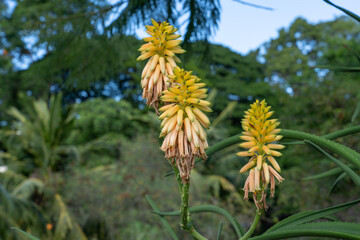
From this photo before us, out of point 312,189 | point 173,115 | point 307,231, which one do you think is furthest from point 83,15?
point 312,189

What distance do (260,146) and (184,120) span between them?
0.30 ft

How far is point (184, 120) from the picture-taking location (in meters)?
0.43

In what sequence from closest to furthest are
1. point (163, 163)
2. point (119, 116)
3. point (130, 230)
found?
point (130, 230) → point (163, 163) → point (119, 116)

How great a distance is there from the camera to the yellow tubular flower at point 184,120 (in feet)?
1.35

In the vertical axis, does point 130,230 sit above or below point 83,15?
below

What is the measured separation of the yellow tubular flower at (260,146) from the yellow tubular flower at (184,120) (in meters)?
0.05

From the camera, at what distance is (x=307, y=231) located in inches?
13.8

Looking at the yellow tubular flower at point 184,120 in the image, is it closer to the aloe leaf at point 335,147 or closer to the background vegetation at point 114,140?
the aloe leaf at point 335,147

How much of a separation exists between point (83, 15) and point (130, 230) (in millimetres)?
4738

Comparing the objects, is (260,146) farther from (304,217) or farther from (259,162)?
(304,217)

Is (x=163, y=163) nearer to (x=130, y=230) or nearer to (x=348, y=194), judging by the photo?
(x=130, y=230)

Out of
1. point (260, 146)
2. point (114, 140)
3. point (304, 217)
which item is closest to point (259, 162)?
point (260, 146)

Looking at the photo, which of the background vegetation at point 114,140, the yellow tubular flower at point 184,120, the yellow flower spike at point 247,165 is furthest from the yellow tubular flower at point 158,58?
the background vegetation at point 114,140

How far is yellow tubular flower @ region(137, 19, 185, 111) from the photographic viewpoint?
462 mm
